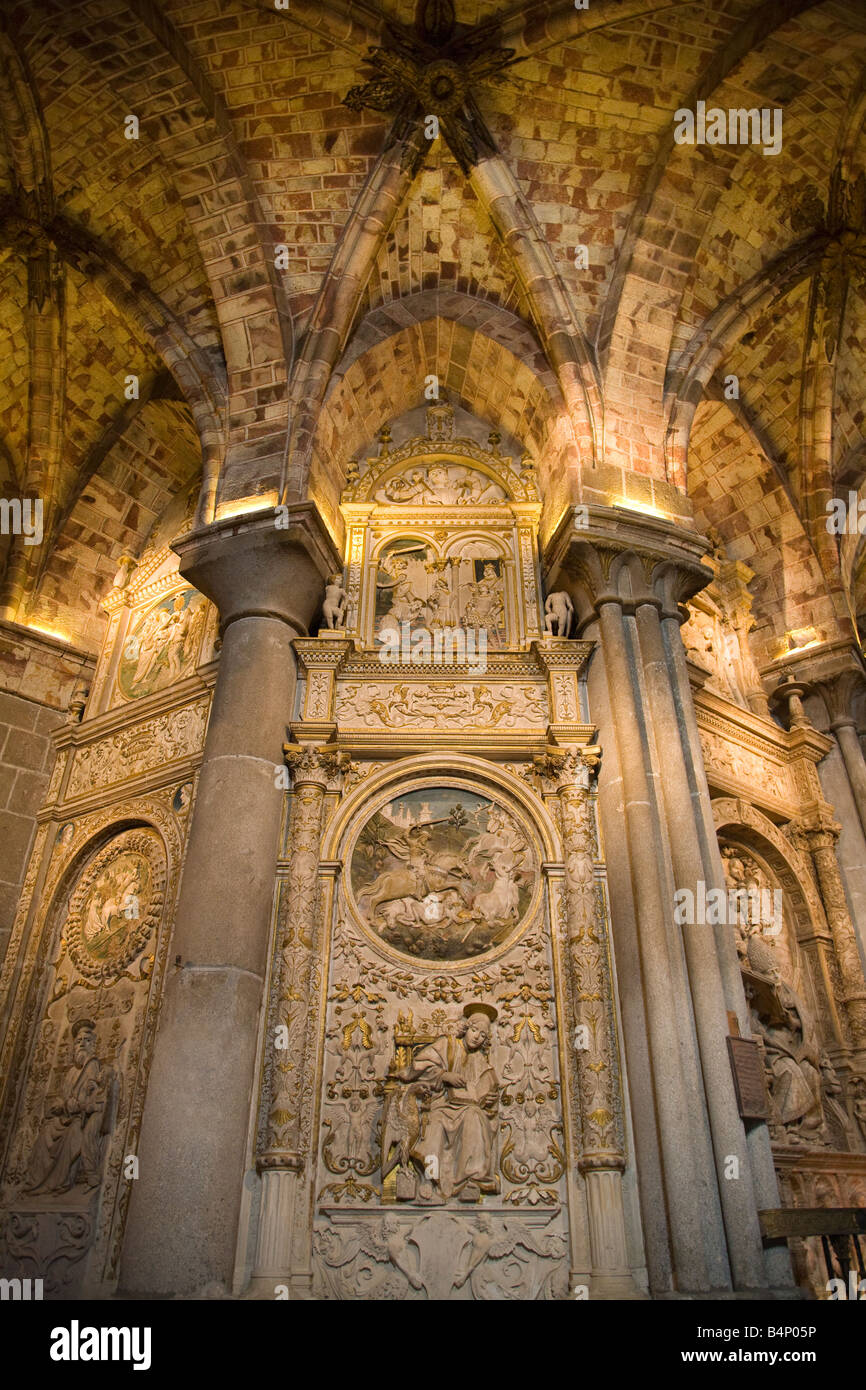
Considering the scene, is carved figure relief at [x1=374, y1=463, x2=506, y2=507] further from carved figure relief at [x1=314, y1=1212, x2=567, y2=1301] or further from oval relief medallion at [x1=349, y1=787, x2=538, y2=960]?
carved figure relief at [x1=314, y1=1212, x2=567, y2=1301]

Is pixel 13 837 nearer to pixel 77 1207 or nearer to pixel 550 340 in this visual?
pixel 77 1207

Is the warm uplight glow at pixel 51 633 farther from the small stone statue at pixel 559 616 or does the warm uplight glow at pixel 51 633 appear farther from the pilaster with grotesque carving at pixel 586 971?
the pilaster with grotesque carving at pixel 586 971

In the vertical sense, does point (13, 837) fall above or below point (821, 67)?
below

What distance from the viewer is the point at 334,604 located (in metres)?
9.48

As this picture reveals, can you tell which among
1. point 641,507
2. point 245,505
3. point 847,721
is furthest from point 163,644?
point 847,721

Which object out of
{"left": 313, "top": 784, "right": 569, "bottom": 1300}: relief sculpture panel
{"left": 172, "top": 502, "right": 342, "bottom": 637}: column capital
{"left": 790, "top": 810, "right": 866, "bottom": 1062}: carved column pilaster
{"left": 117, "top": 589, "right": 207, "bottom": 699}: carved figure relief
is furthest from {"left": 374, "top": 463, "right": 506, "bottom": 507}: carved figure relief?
{"left": 790, "top": 810, "right": 866, "bottom": 1062}: carved column pilaster

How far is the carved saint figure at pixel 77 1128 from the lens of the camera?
7.82m

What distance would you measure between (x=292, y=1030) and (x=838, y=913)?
5814 millimetres

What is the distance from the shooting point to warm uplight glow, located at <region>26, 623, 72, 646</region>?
11164 millimetres

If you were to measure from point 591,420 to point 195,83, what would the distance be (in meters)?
5.31

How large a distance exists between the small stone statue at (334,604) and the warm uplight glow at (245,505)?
95 cm

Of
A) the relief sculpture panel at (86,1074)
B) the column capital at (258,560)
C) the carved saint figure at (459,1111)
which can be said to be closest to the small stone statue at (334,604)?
the column capital at (258,560)
